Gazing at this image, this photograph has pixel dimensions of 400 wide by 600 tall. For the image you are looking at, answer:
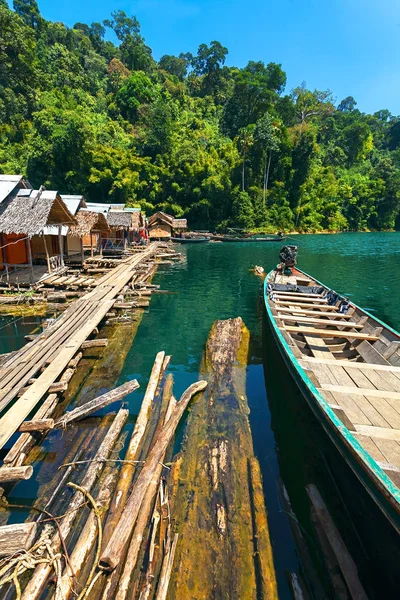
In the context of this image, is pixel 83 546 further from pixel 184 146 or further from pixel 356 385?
pixel 184 146

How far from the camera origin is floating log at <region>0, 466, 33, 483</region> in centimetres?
458

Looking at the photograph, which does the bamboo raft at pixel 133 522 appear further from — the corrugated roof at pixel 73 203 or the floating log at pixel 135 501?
the corrugated roof at pixel 73 203

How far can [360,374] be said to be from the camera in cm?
664

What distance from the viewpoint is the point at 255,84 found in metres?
63.3

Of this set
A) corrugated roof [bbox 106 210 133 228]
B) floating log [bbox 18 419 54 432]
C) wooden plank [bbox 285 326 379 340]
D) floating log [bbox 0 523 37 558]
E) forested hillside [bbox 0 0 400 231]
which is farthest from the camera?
forested hillside [bbox 0 0 400 231]

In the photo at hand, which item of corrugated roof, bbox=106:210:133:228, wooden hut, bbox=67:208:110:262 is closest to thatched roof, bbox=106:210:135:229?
corrugated roof, bbox=106:210:133:228

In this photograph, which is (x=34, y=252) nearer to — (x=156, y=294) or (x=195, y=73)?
(x=156, y=294)

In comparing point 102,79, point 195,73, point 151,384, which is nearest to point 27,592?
point 151,384

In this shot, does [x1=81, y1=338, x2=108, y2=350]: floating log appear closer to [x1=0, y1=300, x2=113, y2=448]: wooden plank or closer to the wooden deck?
[x1=0, y1=300, x2=113, y2=448]: wooden plank

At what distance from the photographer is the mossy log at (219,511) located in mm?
3893

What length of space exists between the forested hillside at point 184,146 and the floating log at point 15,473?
48.6 metres

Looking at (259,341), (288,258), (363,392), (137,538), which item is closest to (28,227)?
(259,341)

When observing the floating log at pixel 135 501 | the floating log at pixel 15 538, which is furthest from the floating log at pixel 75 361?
the floating log at pixel 15 538

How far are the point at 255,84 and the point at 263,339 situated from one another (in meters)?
68.0
